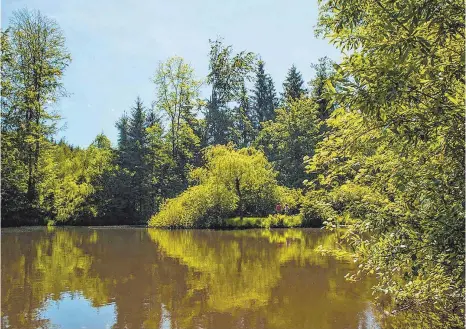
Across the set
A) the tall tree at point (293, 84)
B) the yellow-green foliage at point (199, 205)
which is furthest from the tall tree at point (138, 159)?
the tall tree at point (293, 84)

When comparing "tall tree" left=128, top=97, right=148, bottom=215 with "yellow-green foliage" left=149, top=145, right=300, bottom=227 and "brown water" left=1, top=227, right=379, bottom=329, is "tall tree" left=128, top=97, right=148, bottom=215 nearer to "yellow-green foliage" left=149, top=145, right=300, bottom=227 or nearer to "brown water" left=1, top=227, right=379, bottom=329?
"yellow-green foliage" left=149, top=145, right=300, bottom=227

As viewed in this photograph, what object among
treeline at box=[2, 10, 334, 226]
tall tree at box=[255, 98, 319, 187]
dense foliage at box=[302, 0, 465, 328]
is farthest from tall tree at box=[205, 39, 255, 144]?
dense foliage at box=[302, 0, 465, 328]

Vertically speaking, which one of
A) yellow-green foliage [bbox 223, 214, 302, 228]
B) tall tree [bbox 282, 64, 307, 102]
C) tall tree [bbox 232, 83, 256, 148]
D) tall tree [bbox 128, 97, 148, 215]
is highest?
tall tree [bbox 282, 64, 307, 102]

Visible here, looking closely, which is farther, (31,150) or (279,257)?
(31,150)

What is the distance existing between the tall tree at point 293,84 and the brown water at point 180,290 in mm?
31849

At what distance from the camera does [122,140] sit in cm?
3375

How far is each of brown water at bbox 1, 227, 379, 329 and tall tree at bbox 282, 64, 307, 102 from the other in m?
31.8

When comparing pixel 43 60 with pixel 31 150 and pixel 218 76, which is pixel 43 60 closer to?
pixel 31 150

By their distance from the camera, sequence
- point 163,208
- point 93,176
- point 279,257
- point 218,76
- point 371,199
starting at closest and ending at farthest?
1. point 371,199
2. point 279,257
3. point 163,208
4. point 93,176
5. point 218,76

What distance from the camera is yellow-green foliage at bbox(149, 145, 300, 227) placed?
Result: 22703 mm

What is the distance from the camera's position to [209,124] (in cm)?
3619

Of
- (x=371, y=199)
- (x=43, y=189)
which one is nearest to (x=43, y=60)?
(x=43, y=189)

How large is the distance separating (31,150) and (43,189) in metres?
2.43

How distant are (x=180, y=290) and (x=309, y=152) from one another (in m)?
24.8
